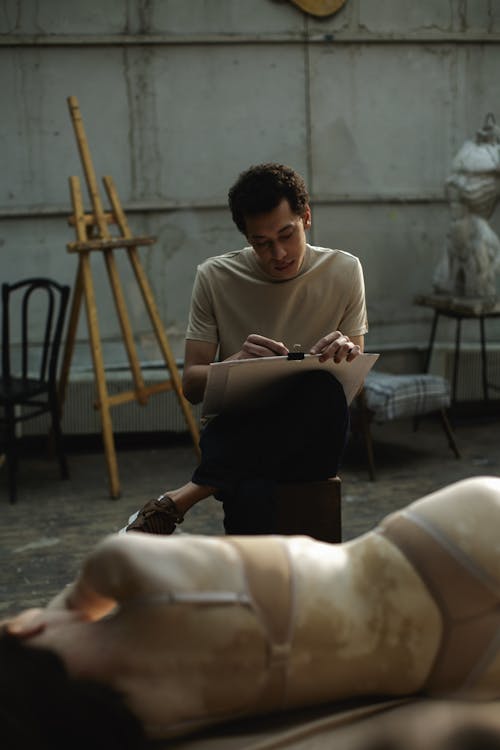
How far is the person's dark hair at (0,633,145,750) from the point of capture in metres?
1.37

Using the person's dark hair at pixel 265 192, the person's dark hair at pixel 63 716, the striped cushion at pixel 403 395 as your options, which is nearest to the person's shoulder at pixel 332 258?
the person's dark hair at pixel 265 192

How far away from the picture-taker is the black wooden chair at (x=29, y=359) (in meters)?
5.02

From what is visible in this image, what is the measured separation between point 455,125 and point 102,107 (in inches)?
85.1

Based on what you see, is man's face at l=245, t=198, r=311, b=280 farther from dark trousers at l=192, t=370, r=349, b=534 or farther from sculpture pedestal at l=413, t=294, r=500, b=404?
sculpture pedestal at l=413, t=294, r=500, b=404

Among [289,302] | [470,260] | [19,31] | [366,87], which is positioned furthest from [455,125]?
[289,302]

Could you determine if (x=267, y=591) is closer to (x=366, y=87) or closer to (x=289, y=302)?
(x=289, y=302)

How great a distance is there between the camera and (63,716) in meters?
1.37

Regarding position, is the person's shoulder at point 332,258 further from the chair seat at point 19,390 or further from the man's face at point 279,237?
the chair seat at point 19,390

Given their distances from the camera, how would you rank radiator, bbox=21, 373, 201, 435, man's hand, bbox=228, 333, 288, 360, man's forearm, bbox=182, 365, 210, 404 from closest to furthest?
man's hand, bbox=228, 333, 288, 360 → man's forearm, bbox=182, 365, 210, 404 → radiator, bbox=21, 373, 201, 435

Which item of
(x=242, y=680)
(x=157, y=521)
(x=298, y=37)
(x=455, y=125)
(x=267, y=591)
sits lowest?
(x=157, y=521)

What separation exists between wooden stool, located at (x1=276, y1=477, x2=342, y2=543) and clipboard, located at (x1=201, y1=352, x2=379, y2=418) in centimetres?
26

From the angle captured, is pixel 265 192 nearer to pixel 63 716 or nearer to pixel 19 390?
pixel 63 716

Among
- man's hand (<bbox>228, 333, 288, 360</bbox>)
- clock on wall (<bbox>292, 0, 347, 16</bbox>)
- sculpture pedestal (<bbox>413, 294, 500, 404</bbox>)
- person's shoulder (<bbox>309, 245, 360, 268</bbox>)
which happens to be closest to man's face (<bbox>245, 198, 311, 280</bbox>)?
person's shoulder (<bbox>309, 245, 360, 268</bbox>)

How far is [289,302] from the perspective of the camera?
3.02 m
